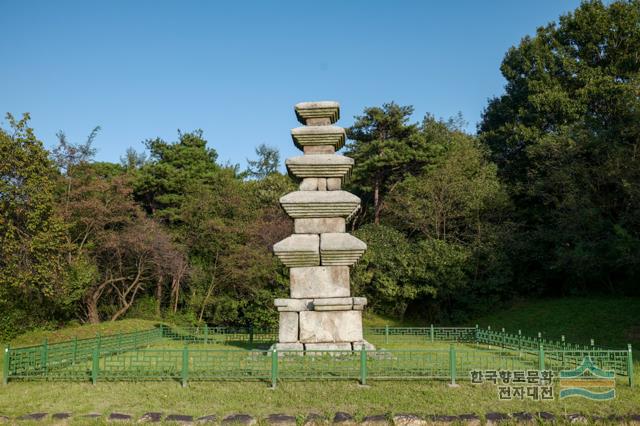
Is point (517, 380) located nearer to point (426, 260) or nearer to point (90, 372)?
point (90, 372)

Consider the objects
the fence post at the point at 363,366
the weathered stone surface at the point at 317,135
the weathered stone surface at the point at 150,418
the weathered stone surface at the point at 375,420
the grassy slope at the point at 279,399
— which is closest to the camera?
the weathered stone surface at the point at 375,420

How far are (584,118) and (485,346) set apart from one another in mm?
17861

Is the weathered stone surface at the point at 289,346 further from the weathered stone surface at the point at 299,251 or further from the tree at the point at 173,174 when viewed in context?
the tree at the point at 173,174

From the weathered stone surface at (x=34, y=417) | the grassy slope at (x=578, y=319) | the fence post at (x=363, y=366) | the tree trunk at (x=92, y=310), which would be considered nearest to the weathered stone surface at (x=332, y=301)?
the fence post at (x=363, y=366)

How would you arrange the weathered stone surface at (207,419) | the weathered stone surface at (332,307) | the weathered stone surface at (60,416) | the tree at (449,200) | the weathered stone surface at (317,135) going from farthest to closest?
1. the tree at (449,200)
2. the weathered stone surface at (317,135)
3. the weathered stone surface at (332,307)
4. the weathered stone surface at (60,416)
5. the weathered stone surface at (207,419)

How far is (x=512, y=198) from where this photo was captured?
30.2m

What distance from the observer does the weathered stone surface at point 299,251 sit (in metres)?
11.5

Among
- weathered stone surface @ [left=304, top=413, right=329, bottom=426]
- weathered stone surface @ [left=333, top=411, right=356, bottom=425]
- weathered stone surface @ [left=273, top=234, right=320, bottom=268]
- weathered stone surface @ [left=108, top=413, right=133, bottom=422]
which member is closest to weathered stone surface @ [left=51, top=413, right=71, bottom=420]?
weathered stone surface @ [left=108, top=413, right=133, bottom=422]

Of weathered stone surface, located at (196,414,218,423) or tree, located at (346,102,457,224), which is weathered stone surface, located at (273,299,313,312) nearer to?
weathered stone surface, located at (196,414,218,423)

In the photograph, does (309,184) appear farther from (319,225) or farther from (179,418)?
(179,418)

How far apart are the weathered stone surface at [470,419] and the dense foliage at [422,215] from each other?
15934mm

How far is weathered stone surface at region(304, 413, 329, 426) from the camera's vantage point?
740 cm

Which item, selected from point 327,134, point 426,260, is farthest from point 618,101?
point 327,134

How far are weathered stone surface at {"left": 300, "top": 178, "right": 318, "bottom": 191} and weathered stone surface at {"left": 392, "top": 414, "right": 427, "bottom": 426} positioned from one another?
19.5ft
